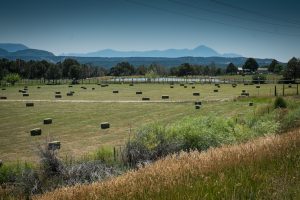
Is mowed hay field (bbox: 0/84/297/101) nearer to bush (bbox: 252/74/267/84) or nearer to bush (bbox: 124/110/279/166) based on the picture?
bush (bbox: 252/74/267/84)

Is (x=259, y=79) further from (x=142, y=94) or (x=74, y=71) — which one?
(x=74, y=71)

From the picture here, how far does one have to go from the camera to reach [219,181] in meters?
6.14

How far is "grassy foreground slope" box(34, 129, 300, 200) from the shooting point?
570 centimetres

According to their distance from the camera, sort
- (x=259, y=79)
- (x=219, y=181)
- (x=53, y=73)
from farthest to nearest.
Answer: (x=53, y=73) → (x=259, y=79) → (x=219, y=181)

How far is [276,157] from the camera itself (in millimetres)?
7855

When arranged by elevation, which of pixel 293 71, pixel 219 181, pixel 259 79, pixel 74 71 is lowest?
pixel 259 79

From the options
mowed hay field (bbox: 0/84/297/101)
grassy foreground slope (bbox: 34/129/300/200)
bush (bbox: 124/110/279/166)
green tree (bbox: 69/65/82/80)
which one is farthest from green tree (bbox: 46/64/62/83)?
grassy foreground slope (bbox: 34/129/300/200)

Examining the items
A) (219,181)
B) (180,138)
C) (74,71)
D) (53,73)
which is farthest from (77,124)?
(53,73)

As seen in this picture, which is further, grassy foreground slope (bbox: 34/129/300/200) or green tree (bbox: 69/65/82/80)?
green tree (bbox: 69/65/82/80)

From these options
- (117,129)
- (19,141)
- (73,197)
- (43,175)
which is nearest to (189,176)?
(73,197)

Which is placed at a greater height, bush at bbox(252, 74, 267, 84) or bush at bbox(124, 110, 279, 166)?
bush at bbox(252, 74, 267, 84)

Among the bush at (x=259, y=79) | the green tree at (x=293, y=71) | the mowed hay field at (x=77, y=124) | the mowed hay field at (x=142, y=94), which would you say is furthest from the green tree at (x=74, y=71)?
the mowed hay field at (x=77, y=124)

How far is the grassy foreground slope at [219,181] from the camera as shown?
224 inches

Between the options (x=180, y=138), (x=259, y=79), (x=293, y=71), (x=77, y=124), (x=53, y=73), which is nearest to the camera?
(x=180, y=138)
